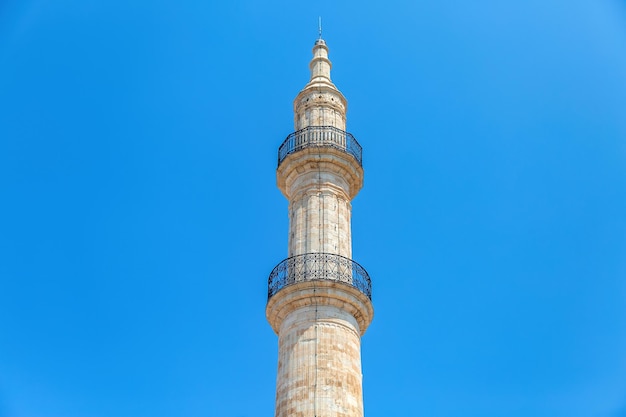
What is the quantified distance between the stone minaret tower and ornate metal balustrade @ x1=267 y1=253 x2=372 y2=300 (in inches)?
1.2

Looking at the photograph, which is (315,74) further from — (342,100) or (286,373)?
(286,373)

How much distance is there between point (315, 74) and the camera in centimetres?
3172

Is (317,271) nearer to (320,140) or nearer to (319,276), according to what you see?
(319,276)

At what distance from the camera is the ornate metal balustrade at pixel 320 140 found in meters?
28.4

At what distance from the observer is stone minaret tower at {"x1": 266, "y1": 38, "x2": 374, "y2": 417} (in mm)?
23250

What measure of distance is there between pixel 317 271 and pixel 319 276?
0.21 metres

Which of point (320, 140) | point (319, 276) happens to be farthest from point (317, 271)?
point (320, 140)

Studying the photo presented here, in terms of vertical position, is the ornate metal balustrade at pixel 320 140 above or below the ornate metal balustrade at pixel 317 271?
above

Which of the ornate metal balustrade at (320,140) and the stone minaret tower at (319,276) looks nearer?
the stone minaret tower at (319,276)

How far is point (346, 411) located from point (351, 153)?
8.93 metres

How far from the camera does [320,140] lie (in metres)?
28.5

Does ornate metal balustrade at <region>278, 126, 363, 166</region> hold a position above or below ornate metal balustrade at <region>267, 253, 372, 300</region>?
above

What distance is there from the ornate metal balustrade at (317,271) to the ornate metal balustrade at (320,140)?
4.12 metres

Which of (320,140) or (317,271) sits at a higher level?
(320,140)
